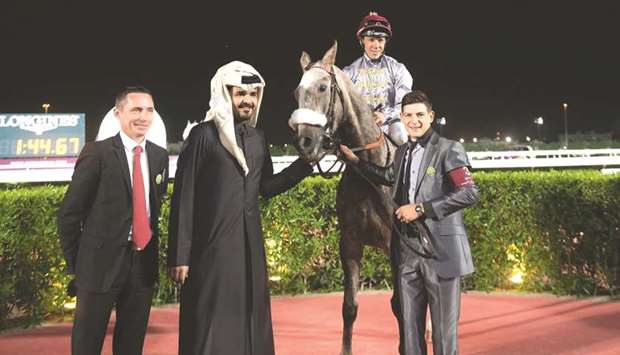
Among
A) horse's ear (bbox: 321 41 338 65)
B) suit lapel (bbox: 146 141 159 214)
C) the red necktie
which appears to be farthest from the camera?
horse's ear (bbox: 321 41 338 65)

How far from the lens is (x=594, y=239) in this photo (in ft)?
22.2

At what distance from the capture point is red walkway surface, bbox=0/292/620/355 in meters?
4.90

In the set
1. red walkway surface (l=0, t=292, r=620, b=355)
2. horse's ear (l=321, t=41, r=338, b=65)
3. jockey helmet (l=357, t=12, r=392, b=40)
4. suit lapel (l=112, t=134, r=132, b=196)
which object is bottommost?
red walkway surface (l=0, t=292, r=620, b=355)

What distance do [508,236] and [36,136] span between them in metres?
17.6

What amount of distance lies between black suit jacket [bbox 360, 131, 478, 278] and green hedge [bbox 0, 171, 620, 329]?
4161 mm

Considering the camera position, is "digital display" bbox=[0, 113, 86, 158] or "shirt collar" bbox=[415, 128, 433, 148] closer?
"shirt collar" bbox=[415, 128, 433, 148]

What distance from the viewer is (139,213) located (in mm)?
2934

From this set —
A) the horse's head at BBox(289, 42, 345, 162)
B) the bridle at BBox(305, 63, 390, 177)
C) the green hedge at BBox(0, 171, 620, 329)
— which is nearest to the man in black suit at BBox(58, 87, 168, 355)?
the horse's head at BBox(289, 42, 345, 162)

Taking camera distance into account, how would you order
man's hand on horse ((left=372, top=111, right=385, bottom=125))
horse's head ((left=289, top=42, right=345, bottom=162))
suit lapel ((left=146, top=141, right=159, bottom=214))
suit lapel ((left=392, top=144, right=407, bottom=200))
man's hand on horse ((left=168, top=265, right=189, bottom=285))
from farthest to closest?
man's hand on horse ((left=372, top=111, right=385, bottom=125)) → horse's head ((left=289, top=42, right=345, bottom=162)) → suit lapel ((left=392, top=144, right=407, bottom=200)) → suit lapel ((left=146, top=141, right=159, bottom=214)) → man's hand on horse ((left=168, top=265, right=189, bottom=285))

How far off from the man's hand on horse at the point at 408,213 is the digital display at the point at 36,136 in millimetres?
19015

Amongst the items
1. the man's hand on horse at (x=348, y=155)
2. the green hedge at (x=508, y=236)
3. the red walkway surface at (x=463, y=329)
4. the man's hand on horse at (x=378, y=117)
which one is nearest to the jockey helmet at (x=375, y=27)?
the man's hand on horse at (x=378, y=117)

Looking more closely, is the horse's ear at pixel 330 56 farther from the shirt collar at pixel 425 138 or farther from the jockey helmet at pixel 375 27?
the shirt collar at pixel 425 138

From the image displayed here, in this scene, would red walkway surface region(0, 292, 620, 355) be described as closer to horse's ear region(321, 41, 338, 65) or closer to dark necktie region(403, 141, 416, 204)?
dark necktie region(403, 141, 416, 204)

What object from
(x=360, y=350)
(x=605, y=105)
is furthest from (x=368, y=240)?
(x=605, y=105)
